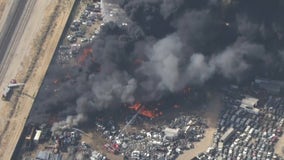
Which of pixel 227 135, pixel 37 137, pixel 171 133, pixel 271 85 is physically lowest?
pixel 37 137

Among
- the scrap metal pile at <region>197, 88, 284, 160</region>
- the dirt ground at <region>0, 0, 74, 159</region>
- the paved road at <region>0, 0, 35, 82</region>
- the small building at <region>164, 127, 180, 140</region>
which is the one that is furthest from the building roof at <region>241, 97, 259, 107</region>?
the paved road at <region>0, 0, 35, 82</region>

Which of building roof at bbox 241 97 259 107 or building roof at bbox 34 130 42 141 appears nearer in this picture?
building roof at bbox 34 130 42 141

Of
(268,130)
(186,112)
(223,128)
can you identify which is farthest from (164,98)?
(268,130)

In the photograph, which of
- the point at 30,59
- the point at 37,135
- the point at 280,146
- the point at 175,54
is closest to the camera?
the point at 280,146

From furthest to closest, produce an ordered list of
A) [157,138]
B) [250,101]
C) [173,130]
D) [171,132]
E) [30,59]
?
[30,59], [250,101], [157,138], [173,130], [171,132]

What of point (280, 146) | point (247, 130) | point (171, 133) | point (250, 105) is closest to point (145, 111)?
point (171, 133)

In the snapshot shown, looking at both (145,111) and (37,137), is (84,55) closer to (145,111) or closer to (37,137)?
(145,111)

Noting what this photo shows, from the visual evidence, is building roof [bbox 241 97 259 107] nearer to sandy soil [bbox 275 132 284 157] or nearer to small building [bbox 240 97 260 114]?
small building [bbox 240 97 260 114]

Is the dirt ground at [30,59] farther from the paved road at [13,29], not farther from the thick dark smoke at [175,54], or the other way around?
the thick dark smoke at [175,54]
